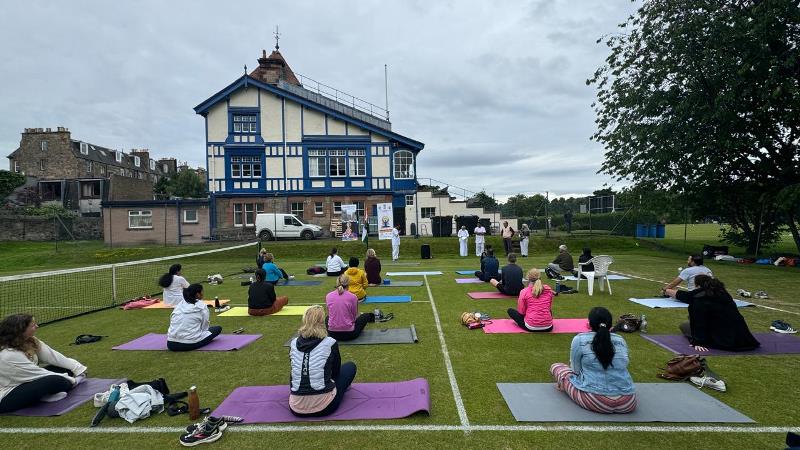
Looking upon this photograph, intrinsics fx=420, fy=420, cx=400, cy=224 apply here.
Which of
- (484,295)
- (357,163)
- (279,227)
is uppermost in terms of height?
(357,163)

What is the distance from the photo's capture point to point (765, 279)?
52.3ft

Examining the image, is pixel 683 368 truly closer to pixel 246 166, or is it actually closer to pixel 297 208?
pixel 297 208

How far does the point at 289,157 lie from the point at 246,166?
378cm

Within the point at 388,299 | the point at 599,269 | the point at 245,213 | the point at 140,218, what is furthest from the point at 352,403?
the point at 140,218

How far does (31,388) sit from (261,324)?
482 centimetres

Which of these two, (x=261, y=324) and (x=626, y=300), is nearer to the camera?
(x=261, y=324)

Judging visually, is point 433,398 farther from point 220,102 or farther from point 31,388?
point 220,102

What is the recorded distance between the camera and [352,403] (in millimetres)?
5520

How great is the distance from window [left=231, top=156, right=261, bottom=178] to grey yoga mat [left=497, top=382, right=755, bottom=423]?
34.0 metres

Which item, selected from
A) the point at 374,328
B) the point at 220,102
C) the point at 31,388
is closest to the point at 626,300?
the point at 374,328

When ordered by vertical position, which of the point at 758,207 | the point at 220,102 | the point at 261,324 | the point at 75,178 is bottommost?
the point at 261,324

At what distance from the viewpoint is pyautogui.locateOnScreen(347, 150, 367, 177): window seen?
37.1 metres

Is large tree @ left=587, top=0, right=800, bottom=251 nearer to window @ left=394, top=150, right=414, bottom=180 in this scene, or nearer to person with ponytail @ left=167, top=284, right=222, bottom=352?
window @ left=394, top=150, right=414, bottom=180

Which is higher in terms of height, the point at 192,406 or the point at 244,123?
the point at 244,123
